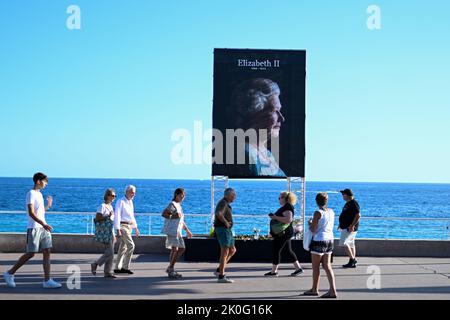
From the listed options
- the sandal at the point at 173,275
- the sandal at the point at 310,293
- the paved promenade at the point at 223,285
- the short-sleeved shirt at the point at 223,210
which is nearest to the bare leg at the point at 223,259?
the paved promenade at the point at 223,285

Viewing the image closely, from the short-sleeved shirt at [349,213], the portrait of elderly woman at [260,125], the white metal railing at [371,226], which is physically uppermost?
the portrait of elderly woman at [260,125]

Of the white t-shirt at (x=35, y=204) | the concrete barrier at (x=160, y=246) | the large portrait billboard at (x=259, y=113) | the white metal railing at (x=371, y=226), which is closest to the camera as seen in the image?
the white t-shirt at (x=35, y=204)

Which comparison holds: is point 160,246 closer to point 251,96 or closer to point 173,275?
point 173,275

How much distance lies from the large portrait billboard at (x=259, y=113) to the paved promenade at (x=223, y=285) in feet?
7.83

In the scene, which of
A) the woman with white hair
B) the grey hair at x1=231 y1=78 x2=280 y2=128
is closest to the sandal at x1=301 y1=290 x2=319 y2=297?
the woman with white hair

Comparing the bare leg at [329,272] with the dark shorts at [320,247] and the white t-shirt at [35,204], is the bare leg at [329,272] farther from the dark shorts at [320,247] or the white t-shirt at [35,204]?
the white t-shirt at [35,204]

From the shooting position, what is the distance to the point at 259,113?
13.8m

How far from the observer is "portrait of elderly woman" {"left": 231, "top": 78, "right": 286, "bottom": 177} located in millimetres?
13719

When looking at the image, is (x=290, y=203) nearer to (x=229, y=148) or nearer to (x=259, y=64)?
(x=229, y=148)

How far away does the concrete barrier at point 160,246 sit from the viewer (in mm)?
14141

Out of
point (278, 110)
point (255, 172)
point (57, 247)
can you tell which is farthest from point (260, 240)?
point (57, 247)

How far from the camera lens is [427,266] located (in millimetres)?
12555
